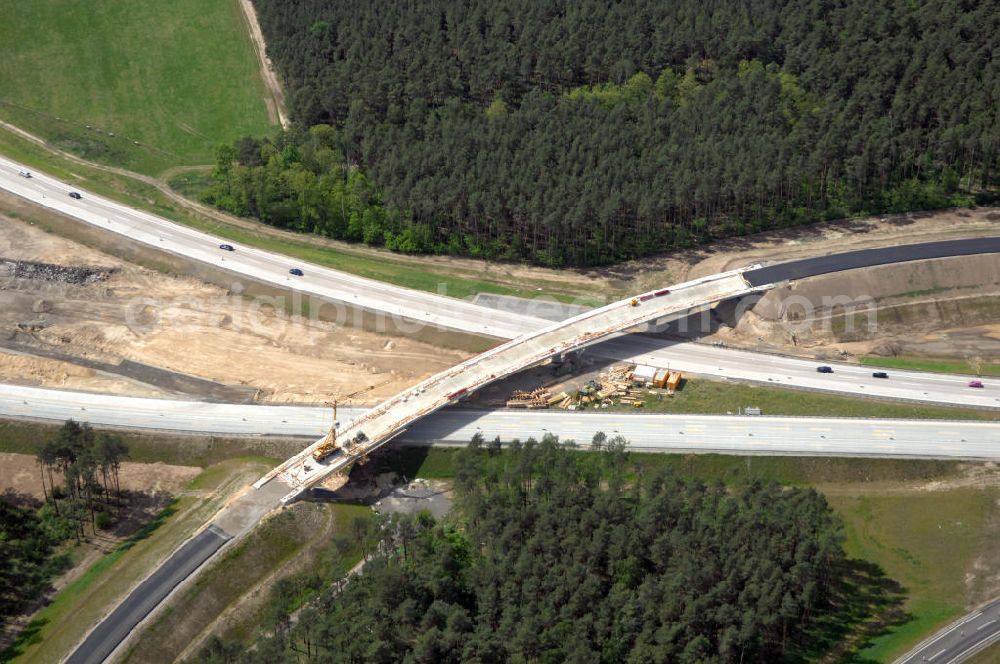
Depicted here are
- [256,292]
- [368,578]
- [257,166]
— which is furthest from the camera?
[257,166]

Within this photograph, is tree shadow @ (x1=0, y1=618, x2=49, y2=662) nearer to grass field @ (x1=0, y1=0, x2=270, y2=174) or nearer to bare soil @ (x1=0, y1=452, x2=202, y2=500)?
bare soil @ (x1=0, y1=452, x2=202, y2=500)

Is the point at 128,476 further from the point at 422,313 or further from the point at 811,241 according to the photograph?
the point at 811,241

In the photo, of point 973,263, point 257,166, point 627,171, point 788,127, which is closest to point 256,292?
point 257,166

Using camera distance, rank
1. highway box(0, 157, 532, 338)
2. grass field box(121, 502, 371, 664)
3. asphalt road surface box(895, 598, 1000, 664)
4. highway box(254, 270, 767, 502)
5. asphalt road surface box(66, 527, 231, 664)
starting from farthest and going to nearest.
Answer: highway box(0, 157, 532, 338) < highway box(254, 270, 767, 502) < grass field box(121, 502, 371, 664) < asphalt road surface box(895, 598, 1000, 664) < asphalt road surface box(66, 527, 231, 664)

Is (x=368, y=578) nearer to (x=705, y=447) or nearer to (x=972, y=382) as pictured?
(x=705, y=447)

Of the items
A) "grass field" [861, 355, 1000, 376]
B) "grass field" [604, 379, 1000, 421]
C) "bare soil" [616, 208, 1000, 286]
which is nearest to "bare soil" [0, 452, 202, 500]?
"grass field" [604, 379, 1000, 421]

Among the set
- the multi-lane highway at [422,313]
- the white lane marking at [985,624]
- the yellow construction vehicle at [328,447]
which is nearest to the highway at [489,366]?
the multi-lane highway at [422,313]
